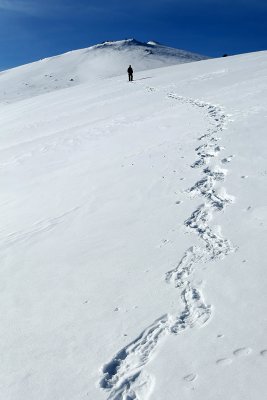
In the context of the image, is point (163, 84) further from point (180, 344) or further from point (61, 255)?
point (180, 344)

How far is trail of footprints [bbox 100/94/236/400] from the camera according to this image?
3.65 m

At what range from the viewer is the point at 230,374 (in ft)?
11.4

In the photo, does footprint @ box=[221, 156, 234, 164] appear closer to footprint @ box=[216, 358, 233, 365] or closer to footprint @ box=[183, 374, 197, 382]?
footprint @ box=[216, 358, 233, 365]

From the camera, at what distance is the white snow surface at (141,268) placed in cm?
375

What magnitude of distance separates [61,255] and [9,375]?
8.19ft

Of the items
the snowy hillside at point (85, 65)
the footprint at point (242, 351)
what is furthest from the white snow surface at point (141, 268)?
the snowy hillside at point (85, 65)

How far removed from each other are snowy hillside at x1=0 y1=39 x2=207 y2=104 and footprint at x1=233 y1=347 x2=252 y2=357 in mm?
61758

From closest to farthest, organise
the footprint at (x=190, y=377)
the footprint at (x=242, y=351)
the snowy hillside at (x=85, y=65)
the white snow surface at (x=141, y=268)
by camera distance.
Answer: the footprint at (x=190, y=377)
the footprint at (x=242, y=351)
the white snow surface at (x=141, y=268)
the snowy hillside at (x=85, y=65)

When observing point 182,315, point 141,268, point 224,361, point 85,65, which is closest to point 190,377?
point 224,361

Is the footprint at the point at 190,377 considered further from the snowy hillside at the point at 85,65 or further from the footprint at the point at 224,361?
the snowy hillside at the point at 85,65

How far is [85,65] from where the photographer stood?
85688 mm

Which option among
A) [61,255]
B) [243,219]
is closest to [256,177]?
[243,219]

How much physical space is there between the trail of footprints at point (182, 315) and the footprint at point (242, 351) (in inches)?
0.7

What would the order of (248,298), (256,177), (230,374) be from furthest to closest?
(256,177) → (248,298) → (230,374)
